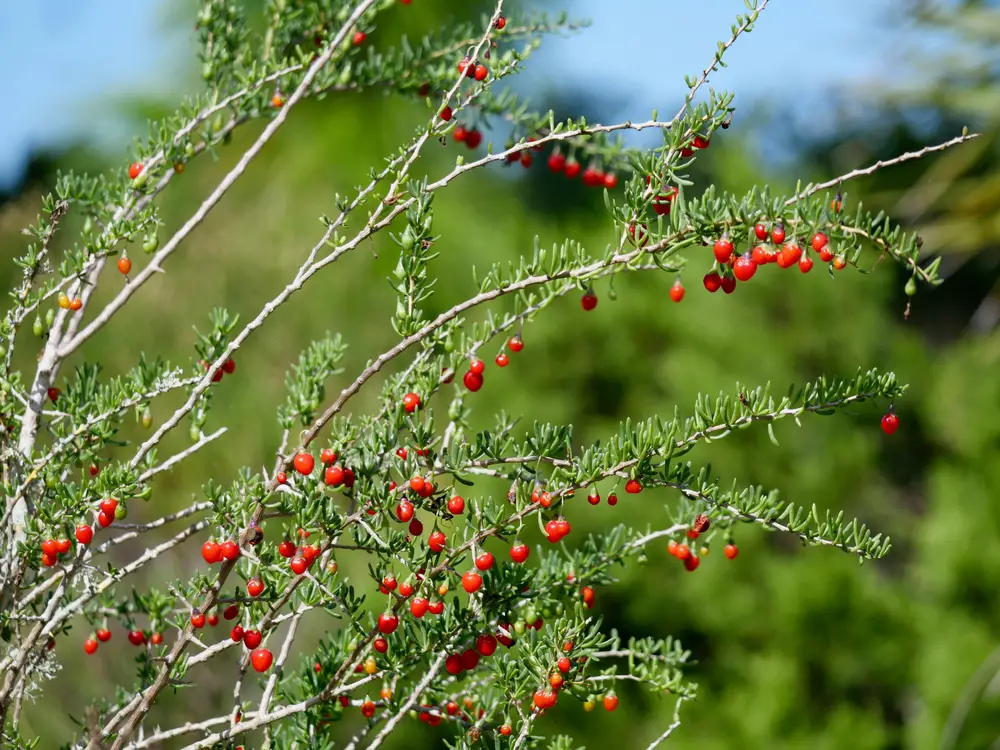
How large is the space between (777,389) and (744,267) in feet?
13.8

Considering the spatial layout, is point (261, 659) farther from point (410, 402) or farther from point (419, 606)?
point (410, 402)

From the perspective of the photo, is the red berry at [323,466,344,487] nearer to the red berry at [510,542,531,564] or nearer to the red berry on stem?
the red berry on stem

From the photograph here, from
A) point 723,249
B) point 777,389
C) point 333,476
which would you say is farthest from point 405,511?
point 777,389

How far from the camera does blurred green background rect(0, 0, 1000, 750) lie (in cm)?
516

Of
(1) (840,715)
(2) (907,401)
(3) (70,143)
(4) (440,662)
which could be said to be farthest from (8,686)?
(3) (70,143)

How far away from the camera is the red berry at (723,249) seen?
4.41 feet

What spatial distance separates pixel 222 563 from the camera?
1447mm

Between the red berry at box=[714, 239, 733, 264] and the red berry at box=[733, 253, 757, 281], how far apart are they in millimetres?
24

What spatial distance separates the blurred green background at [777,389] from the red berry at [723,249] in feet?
11.6

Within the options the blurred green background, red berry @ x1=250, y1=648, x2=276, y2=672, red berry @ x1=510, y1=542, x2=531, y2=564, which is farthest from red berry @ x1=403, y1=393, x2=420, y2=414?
the blurred green background

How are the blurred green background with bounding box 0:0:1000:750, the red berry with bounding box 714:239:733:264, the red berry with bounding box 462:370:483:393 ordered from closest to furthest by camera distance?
the red berry with bounding box 714:239:733:264, the red berry with bounding box 462:370:483:393, the blurred green background with bounding box 0:0:1000:750

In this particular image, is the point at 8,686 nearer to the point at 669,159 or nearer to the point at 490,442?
the point at 490,442

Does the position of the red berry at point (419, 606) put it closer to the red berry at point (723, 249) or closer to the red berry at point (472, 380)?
the red berry at point (472, 380)

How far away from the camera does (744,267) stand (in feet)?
4.50
